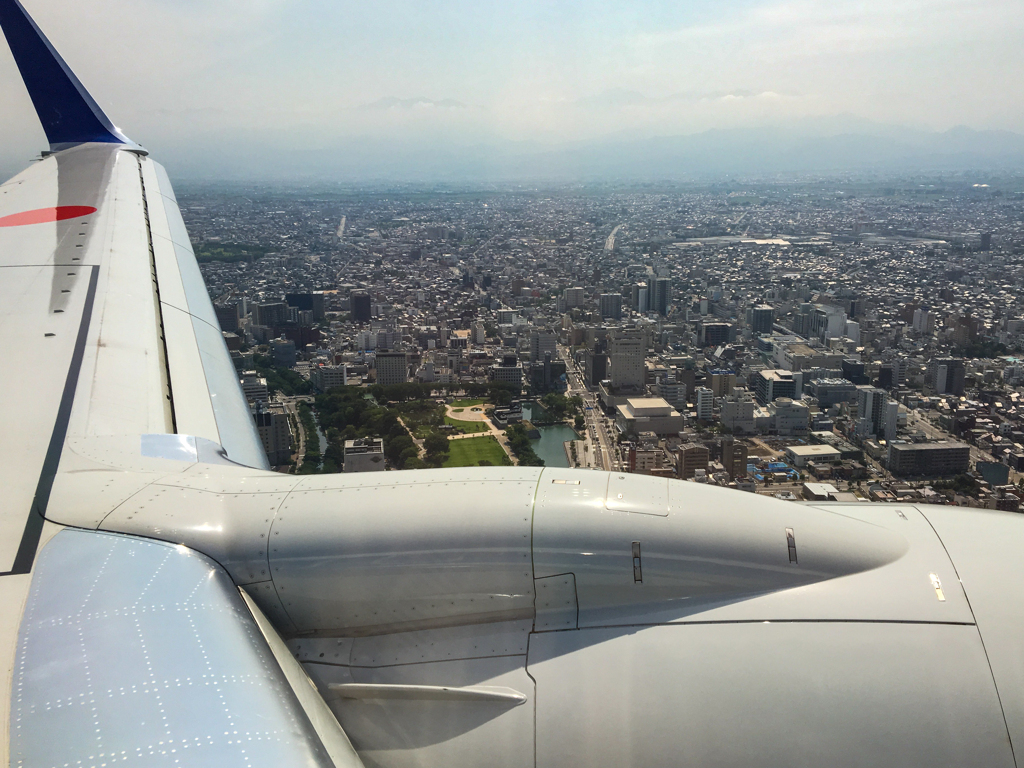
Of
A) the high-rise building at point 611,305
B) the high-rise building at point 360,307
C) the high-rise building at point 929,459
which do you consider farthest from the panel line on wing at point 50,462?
the high-rise building at point 611,305

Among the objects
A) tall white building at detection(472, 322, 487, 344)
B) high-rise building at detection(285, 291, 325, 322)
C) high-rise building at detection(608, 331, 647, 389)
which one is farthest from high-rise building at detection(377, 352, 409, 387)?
high-rise building at detection(285, 291, 325, 322)

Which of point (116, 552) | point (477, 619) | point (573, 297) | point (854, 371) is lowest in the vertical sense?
point (854, 371)

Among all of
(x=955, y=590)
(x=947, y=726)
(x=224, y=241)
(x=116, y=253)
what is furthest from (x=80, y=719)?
(x=224, y=241)

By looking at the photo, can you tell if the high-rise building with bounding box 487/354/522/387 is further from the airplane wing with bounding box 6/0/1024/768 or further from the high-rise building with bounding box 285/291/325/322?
the airplane wing with bounding box 6/0/1024/768

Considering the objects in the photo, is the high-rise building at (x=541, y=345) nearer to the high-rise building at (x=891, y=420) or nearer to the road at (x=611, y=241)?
the high-rise building at (x=891, y=420)

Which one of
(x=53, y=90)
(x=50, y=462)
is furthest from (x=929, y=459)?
(x=53, y=90)

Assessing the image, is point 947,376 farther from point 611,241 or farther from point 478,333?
point 611,241
